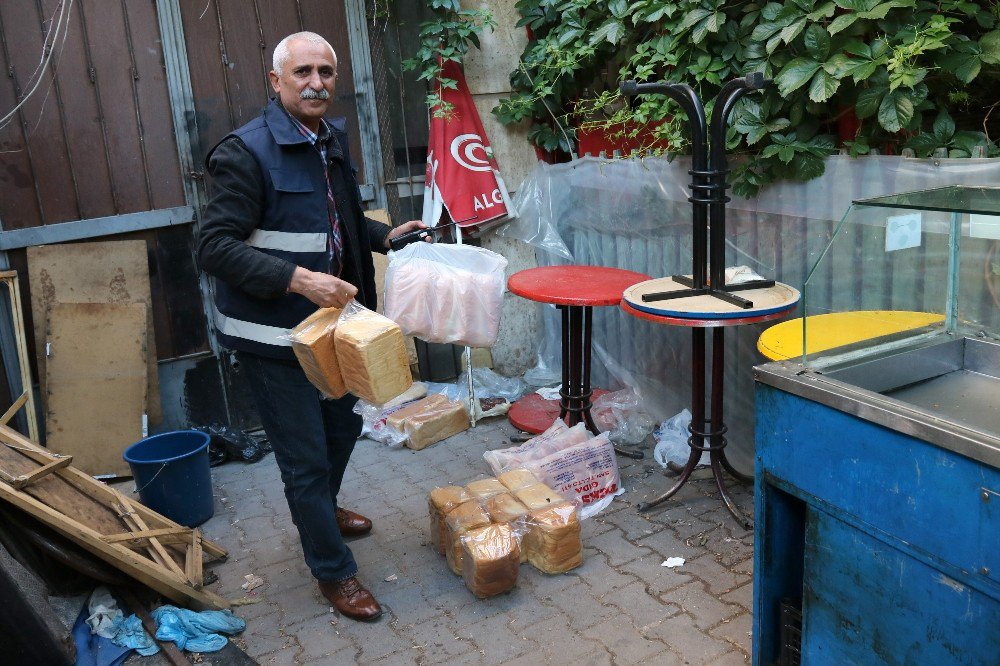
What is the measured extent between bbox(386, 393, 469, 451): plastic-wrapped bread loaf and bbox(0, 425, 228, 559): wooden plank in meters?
1.43

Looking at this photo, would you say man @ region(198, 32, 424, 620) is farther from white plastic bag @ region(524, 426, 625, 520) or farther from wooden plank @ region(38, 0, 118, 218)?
wooden plank @ region(38, 0, 118, 218)

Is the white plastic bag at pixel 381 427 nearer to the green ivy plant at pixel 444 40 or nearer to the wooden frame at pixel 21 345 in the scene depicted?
the wooden frame at pixel 21 345

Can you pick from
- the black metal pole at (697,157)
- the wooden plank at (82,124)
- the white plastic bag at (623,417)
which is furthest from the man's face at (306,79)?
the white plastic bag at (623,417)

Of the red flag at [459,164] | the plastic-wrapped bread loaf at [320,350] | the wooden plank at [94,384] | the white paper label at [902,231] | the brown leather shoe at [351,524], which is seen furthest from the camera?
the red flag at [459,164]

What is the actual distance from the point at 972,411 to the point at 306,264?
223cm

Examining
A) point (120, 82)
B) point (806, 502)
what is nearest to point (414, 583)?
point (806, 502)

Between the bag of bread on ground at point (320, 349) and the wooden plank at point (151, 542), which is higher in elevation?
the bag of bread on ground at point (320, 349)

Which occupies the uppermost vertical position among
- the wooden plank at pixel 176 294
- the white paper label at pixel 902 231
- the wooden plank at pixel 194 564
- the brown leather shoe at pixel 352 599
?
the white paper label at pixel 902 231

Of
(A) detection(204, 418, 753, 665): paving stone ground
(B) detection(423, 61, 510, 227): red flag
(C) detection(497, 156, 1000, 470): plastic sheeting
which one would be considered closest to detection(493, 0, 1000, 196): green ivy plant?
(C) detection(497, 156, 1000, 470): plastic sheeting

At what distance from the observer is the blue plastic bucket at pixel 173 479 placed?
403 centimetres

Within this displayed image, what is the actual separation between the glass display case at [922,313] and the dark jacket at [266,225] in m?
1.75

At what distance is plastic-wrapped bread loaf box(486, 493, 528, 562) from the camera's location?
3.60 m

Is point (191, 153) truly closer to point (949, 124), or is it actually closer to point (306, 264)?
point (306, 264)

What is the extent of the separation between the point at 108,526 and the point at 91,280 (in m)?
1.92
